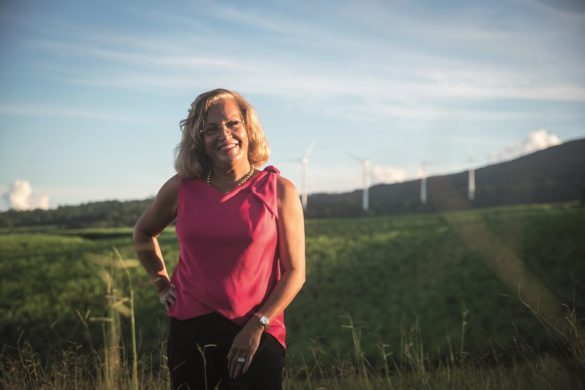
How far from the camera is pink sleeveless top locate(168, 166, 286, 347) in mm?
2895

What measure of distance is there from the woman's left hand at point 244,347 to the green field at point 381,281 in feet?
68.6

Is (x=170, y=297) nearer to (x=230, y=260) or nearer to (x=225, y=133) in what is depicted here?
(x=230, y=260)

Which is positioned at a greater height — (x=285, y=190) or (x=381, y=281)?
(x=285, y=190)

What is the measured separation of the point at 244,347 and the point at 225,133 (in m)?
1.03

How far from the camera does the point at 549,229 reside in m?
38.9

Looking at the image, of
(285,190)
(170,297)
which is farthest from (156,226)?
(285,190)

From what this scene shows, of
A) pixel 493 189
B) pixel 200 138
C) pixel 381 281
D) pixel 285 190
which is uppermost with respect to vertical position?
pixel 493 189

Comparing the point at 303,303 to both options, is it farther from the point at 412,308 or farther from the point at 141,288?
the point at 141,288

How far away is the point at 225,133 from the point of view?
10.0ft

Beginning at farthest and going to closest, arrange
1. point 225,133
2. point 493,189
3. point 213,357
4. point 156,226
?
point 493,189 → point 156,226 → point 225,133 → point 213,357

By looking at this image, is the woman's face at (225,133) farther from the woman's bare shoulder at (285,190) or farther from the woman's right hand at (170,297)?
the woman's right hand at (170,297)

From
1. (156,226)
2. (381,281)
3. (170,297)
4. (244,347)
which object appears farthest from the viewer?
(381,281)

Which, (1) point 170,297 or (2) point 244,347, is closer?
(2) point 244,347

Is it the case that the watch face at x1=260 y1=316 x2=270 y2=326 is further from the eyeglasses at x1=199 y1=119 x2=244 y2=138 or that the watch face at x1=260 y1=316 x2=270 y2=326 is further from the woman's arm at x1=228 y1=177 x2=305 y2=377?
the eyeglasses at x1=199 y1=119 x2=244 y2=138
